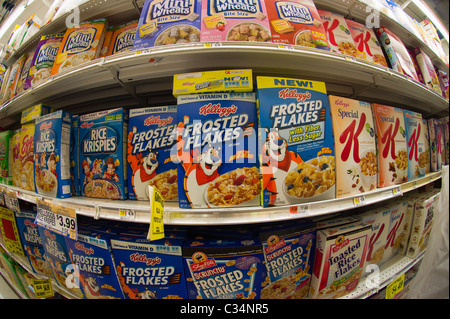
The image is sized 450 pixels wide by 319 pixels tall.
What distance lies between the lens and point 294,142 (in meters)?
0.71

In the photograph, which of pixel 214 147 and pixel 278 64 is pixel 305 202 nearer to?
pixel 214 147

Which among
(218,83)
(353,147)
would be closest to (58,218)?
(218,83)

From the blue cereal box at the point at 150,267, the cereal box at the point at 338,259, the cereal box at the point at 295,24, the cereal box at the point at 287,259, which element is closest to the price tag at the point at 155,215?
the blue cereal box at the point at 150,267

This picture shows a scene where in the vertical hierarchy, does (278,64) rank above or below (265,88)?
above

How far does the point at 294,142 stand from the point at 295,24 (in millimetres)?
739

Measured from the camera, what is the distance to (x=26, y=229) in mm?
1295

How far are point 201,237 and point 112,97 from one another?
1.19 meters

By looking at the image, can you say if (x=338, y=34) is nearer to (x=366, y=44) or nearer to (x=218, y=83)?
(x=366, y=44)

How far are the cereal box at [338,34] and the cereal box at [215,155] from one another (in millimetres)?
1018

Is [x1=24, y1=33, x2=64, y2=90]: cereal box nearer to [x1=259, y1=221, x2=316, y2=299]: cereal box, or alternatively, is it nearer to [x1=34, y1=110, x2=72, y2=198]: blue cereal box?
[x1=34, y1=110, x2=72, y2=198]: blue cereal box

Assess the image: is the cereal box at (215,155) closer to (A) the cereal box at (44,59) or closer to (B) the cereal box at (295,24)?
(B) the cereal box at (295,24)

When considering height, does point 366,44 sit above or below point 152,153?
above
